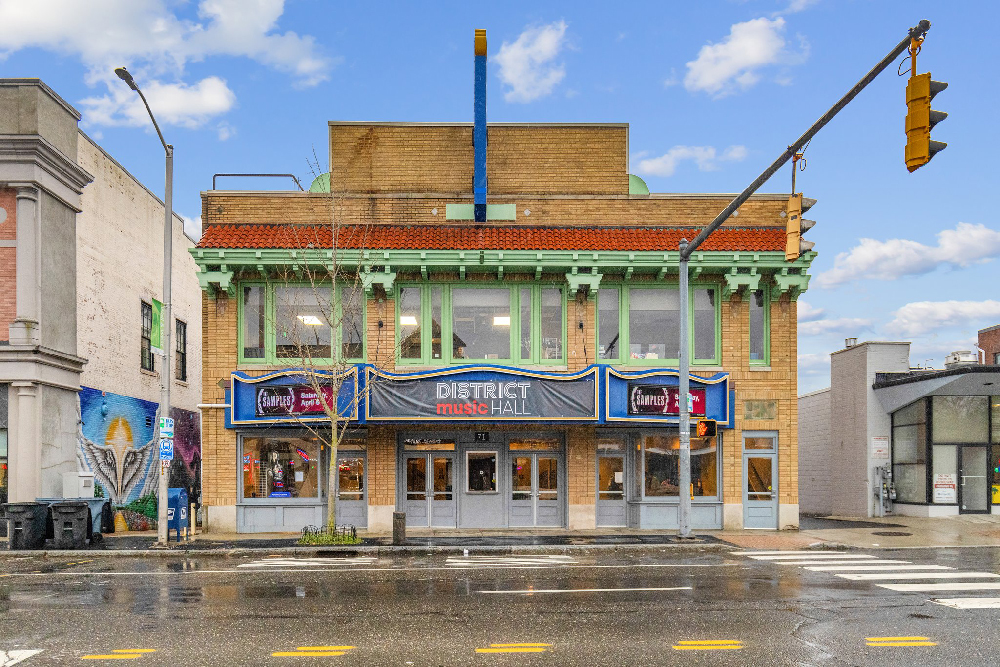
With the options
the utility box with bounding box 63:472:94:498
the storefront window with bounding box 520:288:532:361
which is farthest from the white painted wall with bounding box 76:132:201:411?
the storefront window with bounding box 520:288:532:361

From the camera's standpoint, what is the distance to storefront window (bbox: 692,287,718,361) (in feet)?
71.0

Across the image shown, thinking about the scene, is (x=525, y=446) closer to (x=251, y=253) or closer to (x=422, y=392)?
(x=422, y=392)

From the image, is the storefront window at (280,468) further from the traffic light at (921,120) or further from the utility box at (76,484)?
the traffic light at (921,120)

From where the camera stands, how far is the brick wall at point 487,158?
22125mm

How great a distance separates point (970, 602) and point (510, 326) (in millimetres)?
12425

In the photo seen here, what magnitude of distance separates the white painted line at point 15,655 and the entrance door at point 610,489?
14.6 metres

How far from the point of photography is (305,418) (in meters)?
20.0

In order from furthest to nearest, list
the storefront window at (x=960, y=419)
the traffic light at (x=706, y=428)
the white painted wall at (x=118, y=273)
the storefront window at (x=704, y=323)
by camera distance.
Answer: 1. the storefront window at (x=960, y=419)
2. the white painted wall at (x=118, y=273)
3. the storefront window at (x=704, y=323)
4. the traffic light at (x=706, y=428)

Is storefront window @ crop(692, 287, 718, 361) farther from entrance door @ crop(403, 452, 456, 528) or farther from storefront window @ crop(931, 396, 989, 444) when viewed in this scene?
storefront window @ crop(931, 396, 989, 444)

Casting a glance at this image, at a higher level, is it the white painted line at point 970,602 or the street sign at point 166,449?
the street sign at point 166,449

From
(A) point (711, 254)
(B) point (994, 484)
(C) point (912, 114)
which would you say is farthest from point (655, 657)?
(B) point (994, 484)

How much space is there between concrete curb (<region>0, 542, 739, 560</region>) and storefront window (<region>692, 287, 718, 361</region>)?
5615mm

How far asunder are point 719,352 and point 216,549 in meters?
13.1

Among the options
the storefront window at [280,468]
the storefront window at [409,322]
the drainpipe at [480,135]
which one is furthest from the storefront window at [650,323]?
the storefront window at [280,468]
